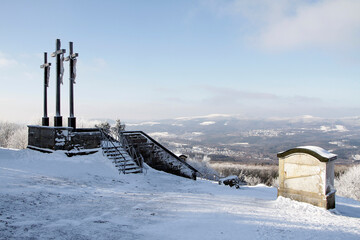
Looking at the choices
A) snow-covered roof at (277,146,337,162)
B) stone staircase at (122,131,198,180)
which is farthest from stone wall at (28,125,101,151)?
snow-covered roof at (277,146,337,162)

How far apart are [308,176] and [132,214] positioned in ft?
18.6

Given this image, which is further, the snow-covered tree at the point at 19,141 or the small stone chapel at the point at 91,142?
the snow-covered tree at the point at 19,141

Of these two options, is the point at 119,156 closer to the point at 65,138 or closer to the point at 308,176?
the point at 65,138

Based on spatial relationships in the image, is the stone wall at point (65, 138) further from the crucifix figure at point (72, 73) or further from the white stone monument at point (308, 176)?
the white stone monument at point (308, 176)

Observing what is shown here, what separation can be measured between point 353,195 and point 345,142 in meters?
79.6

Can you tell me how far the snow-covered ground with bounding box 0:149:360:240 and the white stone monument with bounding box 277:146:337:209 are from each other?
39 centimetres

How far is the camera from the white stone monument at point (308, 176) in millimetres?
7719

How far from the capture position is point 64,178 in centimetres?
950

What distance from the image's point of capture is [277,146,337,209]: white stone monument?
7.72m

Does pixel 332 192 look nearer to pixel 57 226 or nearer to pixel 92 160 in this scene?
pixel 57 226

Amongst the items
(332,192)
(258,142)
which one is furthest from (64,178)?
(258,142)

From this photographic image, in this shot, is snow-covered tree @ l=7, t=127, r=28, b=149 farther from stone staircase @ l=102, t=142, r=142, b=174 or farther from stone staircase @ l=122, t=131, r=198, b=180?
stone staircase @ l=102, t=142, r=142, b=174

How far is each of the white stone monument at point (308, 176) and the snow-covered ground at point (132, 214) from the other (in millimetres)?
386

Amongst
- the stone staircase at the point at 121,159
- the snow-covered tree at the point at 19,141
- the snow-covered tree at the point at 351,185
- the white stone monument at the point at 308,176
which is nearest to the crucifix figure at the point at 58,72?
the stone staircase at the point at 121,159
